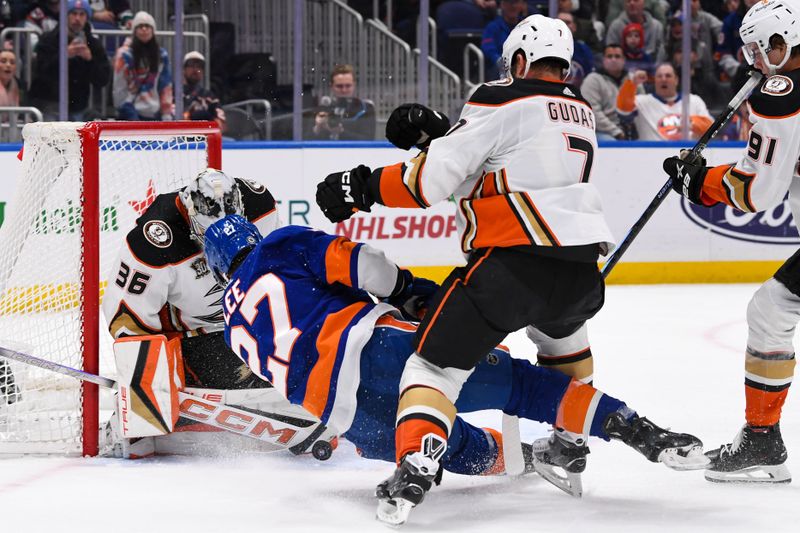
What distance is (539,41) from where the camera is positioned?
2.60 metres

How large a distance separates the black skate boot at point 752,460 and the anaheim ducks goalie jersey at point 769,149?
0.56m

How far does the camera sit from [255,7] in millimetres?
6152

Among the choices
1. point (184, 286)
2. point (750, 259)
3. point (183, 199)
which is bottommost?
point (750, 259)

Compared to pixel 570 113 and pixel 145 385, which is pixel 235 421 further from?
pixel 570 113

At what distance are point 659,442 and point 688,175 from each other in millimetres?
753

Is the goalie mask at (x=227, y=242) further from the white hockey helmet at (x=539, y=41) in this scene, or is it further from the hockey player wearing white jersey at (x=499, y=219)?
the white hockey helmet at (x=539, y=41)

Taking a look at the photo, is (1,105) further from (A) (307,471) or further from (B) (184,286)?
(A) (307,471)

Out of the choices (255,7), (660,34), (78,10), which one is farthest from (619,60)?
(78,10)

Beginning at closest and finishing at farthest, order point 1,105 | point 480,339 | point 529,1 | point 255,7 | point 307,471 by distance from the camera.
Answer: point 480,339 < point 307,471 < point 1,105 < point 255,7 < point 529,1

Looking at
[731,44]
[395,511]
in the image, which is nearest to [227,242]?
[395,511]

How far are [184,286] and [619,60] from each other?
13.5ft

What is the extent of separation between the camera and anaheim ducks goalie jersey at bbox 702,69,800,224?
277cm

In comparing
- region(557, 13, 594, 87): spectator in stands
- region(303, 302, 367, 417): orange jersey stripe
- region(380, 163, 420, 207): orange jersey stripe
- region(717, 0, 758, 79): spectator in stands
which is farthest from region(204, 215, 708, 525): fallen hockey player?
region(717, 0, 758, 79): spectator in stands

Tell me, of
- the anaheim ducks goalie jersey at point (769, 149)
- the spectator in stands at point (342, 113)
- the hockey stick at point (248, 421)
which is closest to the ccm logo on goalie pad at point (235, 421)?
the hockey stick at point (248, 421)
